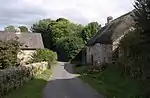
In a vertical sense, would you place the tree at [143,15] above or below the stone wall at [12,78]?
above

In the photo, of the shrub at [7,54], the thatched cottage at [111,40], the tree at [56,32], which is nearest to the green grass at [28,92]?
the shrub at [7,54]

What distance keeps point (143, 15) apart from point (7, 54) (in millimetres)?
23855

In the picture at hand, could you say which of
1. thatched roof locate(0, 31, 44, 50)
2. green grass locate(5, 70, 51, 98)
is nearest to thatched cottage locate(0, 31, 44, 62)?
thatched roof locate(0, 31, 44, 50)

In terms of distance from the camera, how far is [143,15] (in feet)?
50.2

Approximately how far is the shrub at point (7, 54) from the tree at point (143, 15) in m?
22.6

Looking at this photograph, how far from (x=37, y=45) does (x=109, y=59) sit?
26467 mm

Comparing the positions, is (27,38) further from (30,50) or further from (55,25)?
(55,25)

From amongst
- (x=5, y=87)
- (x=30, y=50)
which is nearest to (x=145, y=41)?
(x=5, y=87)

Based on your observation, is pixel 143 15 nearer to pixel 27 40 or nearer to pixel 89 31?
pixel 27 40

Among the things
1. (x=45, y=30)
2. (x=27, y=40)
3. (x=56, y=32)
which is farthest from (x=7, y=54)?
(x=45, y=30)

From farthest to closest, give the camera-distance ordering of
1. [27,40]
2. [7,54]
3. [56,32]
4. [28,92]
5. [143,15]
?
[56,32] → [27,40] → [7,54] → [28,92] → [143,15]

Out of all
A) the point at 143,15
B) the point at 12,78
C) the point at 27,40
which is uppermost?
the point at 27,40

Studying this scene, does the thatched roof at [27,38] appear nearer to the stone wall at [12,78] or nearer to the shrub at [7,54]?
the shrub at [7,54]

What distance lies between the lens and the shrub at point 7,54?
1383 inches
